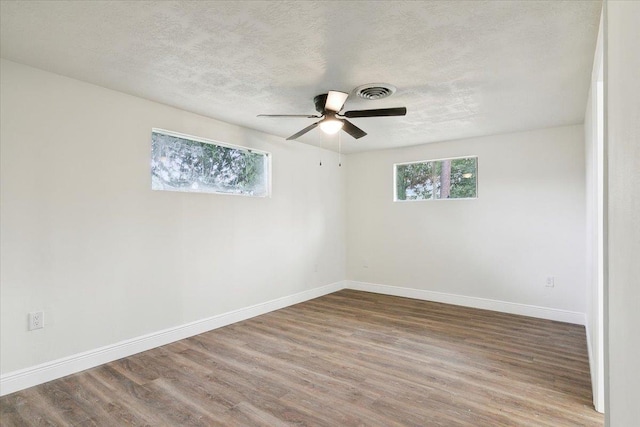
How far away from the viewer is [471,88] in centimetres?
308

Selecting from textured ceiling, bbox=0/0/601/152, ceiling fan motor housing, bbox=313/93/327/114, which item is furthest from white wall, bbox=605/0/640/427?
ceiling fan motor housing, bbox=313/93/327/114

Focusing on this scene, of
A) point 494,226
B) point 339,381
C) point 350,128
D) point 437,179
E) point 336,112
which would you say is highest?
point 336,112

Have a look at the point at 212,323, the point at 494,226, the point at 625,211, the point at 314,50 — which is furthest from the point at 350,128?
the point at 494,226

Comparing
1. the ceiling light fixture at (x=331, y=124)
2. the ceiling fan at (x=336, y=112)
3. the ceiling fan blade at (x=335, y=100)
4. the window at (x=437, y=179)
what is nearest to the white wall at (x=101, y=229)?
the ceiling fan at (x=336, y=112)

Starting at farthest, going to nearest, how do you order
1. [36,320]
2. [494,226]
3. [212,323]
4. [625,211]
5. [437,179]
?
1. [437,179]
2. [494,226]
3. [212,323]
4. [36,320]
5. [625,211]

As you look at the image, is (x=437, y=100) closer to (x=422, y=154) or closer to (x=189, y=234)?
(x=422, y=154)

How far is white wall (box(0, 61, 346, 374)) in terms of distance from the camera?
2.63 meters

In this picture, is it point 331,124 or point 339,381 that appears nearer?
point 339,381

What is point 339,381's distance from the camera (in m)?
2.74

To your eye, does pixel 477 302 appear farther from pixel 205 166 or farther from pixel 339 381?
pixel 205 166

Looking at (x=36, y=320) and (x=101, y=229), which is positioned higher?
(x=101, y=229)

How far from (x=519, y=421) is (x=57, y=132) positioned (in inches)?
156

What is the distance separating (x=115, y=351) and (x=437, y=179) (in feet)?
15.1

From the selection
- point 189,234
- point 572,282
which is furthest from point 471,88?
point 189,234
